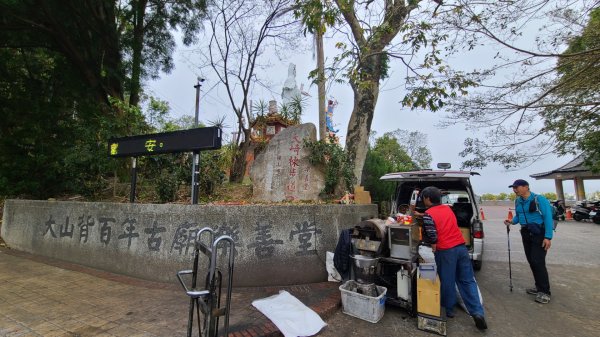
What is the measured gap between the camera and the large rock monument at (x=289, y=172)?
21.5 ft

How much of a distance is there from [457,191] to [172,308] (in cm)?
630

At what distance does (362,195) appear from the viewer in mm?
6266

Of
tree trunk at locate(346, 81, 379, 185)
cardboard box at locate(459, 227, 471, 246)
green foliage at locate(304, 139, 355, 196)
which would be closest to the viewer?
cardboard box at locate(459, 227, 471, 246)

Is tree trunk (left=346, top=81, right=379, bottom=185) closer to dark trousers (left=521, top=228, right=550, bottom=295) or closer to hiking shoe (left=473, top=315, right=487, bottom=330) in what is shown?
dark trousers (left=521, top=228, right=550, bottom=295)

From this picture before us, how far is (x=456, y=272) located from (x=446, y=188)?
3306 millimetres

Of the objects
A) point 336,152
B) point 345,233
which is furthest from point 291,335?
point 336,152

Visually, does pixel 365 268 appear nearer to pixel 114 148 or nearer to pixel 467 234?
pixel 467 234

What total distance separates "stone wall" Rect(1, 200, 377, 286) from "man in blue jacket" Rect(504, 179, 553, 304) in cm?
267

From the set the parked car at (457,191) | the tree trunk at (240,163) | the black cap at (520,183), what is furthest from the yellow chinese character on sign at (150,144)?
the black cap at (520,183)

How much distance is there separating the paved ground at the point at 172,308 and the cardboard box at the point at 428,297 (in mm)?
259

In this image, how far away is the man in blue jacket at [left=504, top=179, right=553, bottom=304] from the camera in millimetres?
4340

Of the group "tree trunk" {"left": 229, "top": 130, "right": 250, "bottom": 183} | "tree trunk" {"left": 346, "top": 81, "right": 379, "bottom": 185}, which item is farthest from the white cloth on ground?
"tree trunk" {"left": 229, "top": 130, "right": 250, "bottom": 183}

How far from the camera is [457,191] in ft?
22.4

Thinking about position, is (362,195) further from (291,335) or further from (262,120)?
(262,120)
